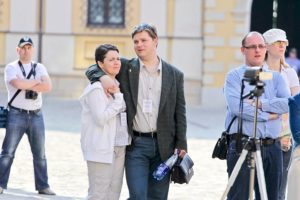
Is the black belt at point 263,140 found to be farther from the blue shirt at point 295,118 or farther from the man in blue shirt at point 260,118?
the blue shirt at point 295,118

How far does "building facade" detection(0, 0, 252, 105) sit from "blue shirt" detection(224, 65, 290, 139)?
1582cm

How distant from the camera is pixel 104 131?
23.1ft

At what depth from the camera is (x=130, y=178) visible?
23.4ft

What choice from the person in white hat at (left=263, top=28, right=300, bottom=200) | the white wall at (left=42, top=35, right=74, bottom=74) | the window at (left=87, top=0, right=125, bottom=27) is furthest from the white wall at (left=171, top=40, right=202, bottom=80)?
the person in white hat at (left=263, top=28, right=300, bottom=200)

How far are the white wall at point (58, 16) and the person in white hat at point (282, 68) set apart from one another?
1622cm

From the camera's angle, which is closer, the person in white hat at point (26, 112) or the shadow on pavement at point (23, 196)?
the shadow on pavement at point (23, 196)

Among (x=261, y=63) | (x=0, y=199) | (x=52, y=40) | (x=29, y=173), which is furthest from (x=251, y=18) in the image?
(x=261, y=63)

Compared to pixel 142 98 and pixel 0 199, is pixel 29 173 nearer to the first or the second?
pixel 0 199

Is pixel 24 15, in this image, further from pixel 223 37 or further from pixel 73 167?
pixel 73 167

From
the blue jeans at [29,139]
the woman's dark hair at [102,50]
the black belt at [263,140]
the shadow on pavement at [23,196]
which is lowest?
the shadow on pavement at [23,196]

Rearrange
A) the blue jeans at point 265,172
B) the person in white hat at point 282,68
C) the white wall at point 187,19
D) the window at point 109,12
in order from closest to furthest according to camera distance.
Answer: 1. the blue jeans at point 265,172
2. the person in white hat at point 282,68
3. the white wall at point 187,19
4. the window at point 109,12

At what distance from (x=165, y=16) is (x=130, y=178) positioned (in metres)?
16.5

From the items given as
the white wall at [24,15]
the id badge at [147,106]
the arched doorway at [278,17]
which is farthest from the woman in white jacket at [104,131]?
the arched doorway at [278,17]

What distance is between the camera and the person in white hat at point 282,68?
25.7ft
